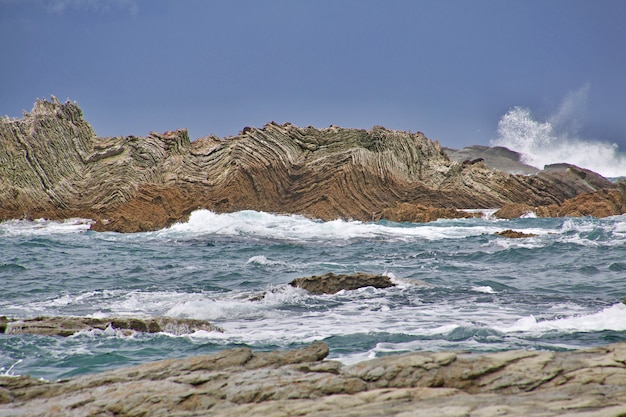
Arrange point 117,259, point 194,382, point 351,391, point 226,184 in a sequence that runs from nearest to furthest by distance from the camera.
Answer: point 351,391, point 194,382, point 117,259, point 226,184

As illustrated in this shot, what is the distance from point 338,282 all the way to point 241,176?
1335 inches

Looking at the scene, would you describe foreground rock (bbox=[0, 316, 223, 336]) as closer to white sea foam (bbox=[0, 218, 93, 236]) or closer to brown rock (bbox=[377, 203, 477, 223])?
white sea foam (bbox=[0, 218, 93, 236])

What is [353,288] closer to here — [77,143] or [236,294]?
[236,294]

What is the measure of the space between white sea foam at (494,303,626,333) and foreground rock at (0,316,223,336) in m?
4.84

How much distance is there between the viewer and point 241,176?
156 ft

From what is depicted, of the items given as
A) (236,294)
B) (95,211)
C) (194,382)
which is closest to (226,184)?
(95,211)

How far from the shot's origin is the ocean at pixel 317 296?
923cm

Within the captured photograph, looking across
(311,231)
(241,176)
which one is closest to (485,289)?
(311,231)

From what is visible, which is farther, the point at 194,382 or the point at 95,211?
the point at 95,211

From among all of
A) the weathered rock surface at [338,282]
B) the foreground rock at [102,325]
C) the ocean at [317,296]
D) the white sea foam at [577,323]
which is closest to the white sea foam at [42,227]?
the ocean at [317,296]

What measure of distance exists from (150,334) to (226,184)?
37301mm

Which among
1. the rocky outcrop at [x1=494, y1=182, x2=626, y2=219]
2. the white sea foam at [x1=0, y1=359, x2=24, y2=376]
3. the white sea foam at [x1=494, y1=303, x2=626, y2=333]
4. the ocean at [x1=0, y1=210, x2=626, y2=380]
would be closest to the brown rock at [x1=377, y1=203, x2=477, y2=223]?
the rocky outcrop at [x1=494, y1=182, x2=626, y2=219]

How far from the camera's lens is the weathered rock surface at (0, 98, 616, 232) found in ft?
147

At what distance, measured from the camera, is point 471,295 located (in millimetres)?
13852
